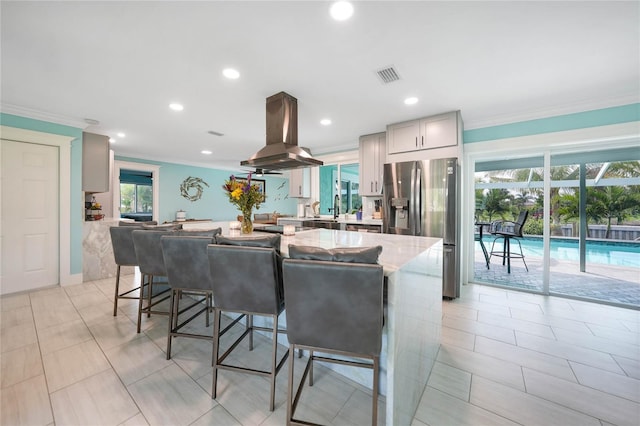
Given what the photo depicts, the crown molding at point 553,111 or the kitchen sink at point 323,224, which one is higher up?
the crown molding at point 553,111

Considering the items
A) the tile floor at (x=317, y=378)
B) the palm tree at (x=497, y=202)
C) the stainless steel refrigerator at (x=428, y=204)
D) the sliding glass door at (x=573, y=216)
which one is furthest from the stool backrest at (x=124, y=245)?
the palm tree at (x=497, y=202)

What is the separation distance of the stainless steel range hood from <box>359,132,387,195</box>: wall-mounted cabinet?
1782 millimetres

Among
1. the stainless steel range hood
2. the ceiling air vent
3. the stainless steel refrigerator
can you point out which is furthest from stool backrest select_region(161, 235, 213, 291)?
the stainless steel refrigerator

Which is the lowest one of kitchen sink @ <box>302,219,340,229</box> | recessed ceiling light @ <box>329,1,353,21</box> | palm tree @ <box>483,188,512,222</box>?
kitchen sink @ <box>302,219,340,229</box>

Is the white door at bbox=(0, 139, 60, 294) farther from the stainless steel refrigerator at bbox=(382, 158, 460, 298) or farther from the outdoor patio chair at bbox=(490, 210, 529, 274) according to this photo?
the outdoor patio chair at bbox=(490, 210, 529, 274)

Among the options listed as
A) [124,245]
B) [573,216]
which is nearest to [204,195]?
[124,245]

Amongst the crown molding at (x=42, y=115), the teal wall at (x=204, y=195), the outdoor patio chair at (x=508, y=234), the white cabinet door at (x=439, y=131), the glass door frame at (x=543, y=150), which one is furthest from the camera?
the teal wall at (x=204, y=195)

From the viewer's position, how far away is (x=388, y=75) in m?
2.46

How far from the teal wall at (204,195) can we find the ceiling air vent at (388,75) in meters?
6.03

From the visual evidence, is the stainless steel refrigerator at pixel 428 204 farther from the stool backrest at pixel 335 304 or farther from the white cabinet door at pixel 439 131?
the stool backrest at pixel 335 304

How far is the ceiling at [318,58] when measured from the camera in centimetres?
169

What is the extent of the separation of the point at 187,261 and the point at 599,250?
5.51 m

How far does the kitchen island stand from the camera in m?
1.20

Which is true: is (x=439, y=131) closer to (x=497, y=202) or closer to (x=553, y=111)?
(x=553, y=111)
